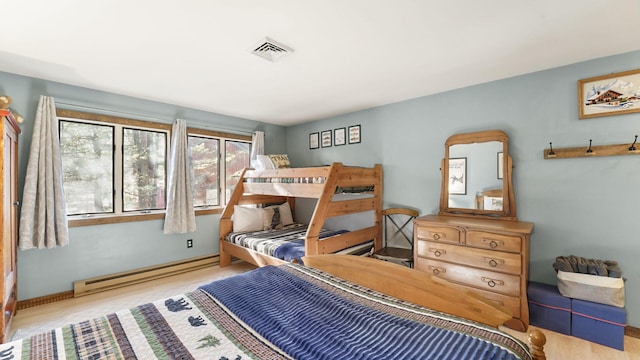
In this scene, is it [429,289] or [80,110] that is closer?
[429,289]

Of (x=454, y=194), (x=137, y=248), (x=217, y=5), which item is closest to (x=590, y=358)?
(x=454, y=194)

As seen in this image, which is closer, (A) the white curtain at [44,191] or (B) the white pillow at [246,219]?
(A) the white curtain at [44,191]

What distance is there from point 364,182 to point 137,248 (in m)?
2.93

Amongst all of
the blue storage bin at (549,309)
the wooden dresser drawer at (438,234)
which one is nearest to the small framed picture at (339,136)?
the wooden dresser drawer at (438,234)

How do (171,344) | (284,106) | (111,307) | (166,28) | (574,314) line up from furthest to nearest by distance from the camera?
(284,106), (111,307), (574,314), (166,28), (171,344)

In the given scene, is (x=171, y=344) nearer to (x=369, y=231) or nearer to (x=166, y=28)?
(x=166, y=28)

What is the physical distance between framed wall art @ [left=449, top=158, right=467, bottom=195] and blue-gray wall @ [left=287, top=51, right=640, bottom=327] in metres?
0.16

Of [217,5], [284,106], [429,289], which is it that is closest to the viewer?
[429,289]

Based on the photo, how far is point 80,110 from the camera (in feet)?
9.74

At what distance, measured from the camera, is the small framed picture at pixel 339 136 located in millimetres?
4098

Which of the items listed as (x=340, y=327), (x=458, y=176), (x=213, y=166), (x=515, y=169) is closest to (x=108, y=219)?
(x=213, y=166)

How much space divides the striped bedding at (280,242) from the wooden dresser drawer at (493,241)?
130cm

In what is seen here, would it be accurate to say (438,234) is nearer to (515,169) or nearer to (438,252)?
(438,252)

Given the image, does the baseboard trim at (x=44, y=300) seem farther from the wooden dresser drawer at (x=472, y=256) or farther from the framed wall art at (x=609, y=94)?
the framed wall art at (x=609, y=94)
